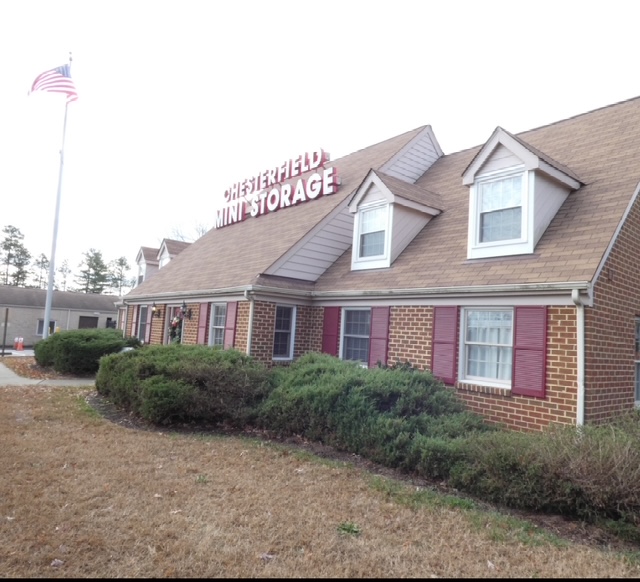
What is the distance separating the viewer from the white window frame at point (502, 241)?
905 cm

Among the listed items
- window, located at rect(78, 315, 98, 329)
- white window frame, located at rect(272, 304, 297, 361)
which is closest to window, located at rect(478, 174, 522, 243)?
white window frame, located at rect(272, 304, 297, 361)

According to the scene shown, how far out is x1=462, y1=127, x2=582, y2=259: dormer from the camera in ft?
29.7

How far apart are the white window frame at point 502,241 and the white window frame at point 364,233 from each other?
2.19 m

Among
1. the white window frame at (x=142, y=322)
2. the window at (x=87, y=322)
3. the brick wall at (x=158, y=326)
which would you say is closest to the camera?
the brick wall at (x=158, y=326)

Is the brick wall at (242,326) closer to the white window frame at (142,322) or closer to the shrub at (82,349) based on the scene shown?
the shrub at (82,349)

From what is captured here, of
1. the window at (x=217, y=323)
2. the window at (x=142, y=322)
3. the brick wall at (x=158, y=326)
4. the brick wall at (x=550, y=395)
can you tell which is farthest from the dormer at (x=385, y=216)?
the window at (x=142, y=322)

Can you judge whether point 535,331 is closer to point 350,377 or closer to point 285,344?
point 350,377

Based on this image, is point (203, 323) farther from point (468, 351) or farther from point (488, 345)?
point (488, 345)

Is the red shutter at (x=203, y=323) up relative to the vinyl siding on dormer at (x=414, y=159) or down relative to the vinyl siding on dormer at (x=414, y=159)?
down

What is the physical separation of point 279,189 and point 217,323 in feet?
21.2

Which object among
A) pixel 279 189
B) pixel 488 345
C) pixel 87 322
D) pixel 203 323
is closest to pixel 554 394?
pixel 488 345

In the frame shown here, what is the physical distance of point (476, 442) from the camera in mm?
6109

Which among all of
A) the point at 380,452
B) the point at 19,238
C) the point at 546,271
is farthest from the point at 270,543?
the point at 19,238

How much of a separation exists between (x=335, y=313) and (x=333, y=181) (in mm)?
5293
